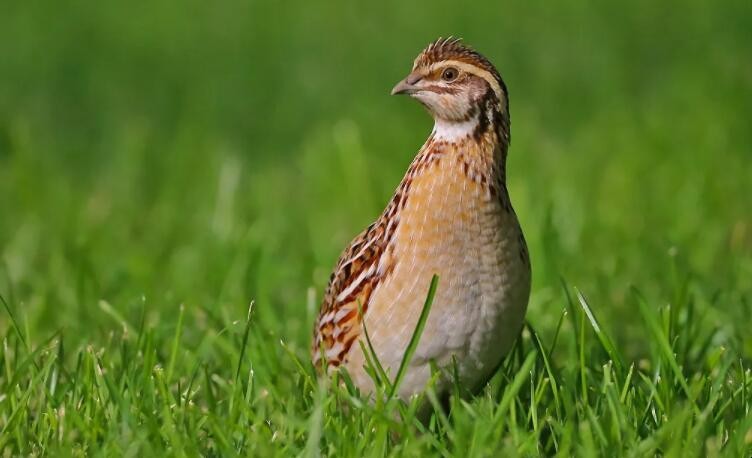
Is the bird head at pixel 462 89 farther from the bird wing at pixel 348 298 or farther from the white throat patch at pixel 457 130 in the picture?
the bird wing at pixel 348 298

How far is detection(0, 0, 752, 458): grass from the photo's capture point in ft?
14.7

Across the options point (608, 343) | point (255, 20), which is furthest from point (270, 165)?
point (608, 343)

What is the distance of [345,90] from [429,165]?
5707 millimetres

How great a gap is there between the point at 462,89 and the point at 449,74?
0.25ft

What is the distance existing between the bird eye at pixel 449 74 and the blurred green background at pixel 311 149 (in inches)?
54.5

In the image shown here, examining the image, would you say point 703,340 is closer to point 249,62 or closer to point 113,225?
point 113,225

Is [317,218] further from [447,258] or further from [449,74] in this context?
[447,258]

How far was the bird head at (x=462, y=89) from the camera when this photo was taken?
463cm

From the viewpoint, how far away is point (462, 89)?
4633 mm

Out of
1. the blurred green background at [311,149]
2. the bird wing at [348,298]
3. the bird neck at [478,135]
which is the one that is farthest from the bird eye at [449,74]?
the blurred green background at [311,149]

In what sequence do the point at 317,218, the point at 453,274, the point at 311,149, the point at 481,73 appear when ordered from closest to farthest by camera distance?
the point at 453,274 → the point at 481,73 → the point at 317,218 → the point at 311,149

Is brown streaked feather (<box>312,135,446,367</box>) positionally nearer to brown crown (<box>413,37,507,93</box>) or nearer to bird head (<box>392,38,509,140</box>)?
bird head (<box>392,38,509,140</box>)

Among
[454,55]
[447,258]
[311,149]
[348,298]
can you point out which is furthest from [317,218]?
[447,258]

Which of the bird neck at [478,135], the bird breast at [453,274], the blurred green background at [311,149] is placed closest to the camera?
the bird breast at [453,274]
